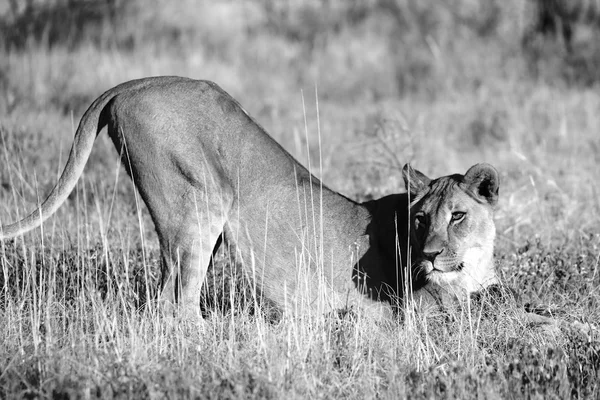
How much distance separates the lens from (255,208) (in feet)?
17.7

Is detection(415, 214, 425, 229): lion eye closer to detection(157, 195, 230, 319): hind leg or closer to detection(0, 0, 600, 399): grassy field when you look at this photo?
detection(0, 0, 600, 399): grassy field

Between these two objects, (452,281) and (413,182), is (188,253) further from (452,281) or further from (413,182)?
(452,281)

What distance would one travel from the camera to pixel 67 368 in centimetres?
429

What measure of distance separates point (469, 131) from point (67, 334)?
747 cm

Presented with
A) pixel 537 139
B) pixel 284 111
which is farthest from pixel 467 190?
pixel 284 111

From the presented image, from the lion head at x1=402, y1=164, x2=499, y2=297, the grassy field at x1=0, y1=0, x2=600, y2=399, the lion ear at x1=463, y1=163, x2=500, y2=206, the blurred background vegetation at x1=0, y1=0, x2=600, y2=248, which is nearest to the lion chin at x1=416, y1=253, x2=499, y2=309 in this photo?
the lion head at x1=402, y1=164, x2=499, y2=297

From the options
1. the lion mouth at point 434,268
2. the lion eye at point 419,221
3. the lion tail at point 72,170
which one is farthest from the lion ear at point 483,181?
the lion tail at point 72,170

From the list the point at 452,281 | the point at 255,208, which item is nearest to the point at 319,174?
the point at 255,208

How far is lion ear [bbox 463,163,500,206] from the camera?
5066 mm

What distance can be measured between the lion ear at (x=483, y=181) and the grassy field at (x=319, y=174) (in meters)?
0.66

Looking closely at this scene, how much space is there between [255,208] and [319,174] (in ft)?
11.8

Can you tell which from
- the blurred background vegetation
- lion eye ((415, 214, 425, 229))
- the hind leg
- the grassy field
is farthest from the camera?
the blurred background vegetation

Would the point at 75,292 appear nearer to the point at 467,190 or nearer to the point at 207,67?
the point at 467,190

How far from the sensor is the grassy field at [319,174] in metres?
4.36
